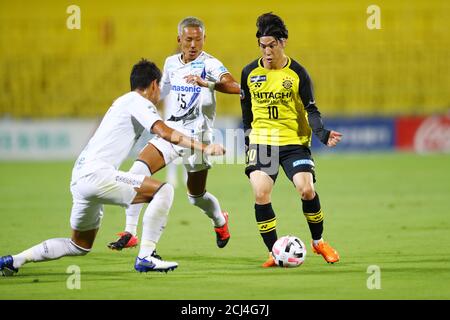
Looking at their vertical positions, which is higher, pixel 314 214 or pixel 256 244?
pixel 314 214

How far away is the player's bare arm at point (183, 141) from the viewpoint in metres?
7.18

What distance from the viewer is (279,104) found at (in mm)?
8594

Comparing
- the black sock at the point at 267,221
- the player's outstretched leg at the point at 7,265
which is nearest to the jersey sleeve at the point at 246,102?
the black sock at the point at 267,221

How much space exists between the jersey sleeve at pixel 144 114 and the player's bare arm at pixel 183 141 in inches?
1.8

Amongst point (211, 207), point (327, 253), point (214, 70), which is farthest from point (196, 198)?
point (327, 253)

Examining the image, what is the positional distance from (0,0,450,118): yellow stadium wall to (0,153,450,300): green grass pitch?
807 cm

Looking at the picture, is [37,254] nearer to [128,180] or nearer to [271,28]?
[128,180]

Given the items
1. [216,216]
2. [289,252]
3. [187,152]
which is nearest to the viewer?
[289,252]

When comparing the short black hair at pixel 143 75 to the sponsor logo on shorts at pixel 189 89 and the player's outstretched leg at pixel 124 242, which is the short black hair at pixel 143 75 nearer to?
the sponsor logo on shorts at pixel 189 89

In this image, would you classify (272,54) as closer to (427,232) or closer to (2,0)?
(427,232)

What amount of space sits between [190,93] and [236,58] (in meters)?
17.1

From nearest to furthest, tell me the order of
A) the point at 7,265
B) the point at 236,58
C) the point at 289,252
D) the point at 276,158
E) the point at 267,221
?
the point at 7,265 → the point at 289,252 → the point at 267,221 → the point at 276,158 → the point at 236,58

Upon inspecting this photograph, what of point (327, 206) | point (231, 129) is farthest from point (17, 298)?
point (231, 129)

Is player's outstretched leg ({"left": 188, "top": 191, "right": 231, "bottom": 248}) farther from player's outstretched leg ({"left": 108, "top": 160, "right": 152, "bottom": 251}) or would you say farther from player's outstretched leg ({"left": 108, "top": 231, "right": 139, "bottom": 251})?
player's outstretched leg ({"left": 108, "top": 231, "right": 139, "bottom": 251})
